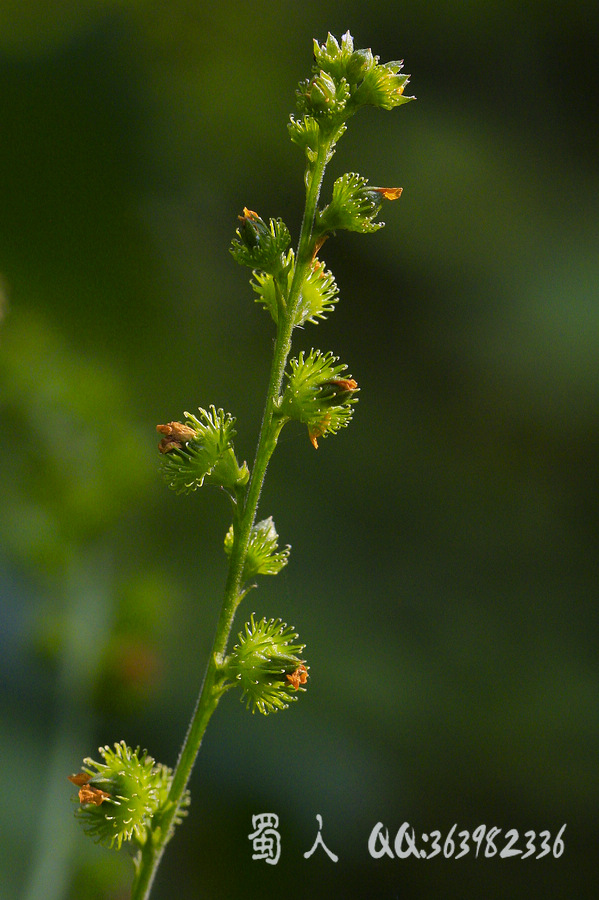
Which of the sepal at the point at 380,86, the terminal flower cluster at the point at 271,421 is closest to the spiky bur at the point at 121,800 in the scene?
the terminal flower cluster at the point at 271,421

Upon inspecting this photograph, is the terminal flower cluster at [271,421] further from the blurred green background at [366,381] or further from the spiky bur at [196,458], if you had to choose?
the blurred green background at [366,381]

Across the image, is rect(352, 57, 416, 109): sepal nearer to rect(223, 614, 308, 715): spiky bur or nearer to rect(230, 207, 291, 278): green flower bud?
rect(230, 207, 291, 278): green flower bud

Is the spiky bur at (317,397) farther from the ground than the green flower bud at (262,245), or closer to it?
closer to it

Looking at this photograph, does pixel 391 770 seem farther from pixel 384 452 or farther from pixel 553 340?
pixel 553 340
